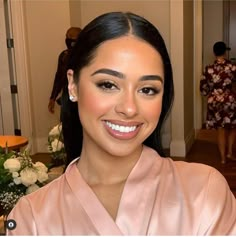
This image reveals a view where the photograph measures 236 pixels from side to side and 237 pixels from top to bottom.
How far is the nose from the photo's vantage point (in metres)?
0.79

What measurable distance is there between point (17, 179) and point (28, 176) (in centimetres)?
5

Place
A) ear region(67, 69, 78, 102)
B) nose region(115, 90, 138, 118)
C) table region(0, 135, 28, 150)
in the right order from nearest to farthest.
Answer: nose region(115, 90, 138, 118) → ear region(67, 69, 78, 102) → table region(0, 135, 28, 150)

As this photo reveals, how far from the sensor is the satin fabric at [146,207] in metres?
0.83

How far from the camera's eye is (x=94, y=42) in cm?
87

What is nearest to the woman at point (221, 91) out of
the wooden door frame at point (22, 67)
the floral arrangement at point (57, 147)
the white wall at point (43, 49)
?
the white wall at point (43, 49)

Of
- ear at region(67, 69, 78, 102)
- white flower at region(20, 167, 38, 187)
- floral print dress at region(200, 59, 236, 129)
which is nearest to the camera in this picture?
ear at region(67, 69, 78, 102)

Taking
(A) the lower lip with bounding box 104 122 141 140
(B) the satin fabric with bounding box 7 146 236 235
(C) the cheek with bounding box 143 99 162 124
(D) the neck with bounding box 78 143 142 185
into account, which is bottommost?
(B) the satin fabric with bounding box 7 146 236 235

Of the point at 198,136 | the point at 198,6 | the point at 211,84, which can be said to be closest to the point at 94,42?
the point at 211,84

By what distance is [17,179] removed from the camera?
1551 mm

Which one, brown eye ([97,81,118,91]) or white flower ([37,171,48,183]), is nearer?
brown eye ([97,81,118,91])

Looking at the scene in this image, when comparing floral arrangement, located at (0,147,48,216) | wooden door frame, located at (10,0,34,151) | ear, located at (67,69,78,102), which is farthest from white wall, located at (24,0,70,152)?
ear, located at (67,69,78,102)

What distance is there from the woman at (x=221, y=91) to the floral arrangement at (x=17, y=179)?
3023 millimetres

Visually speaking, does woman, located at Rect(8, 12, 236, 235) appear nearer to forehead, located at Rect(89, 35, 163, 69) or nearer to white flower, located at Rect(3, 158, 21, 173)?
forehead, located at Rect(89, 35, 163, 69)

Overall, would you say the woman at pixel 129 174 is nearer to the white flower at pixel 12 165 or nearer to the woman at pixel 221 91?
the white flower at pixel 12 165
